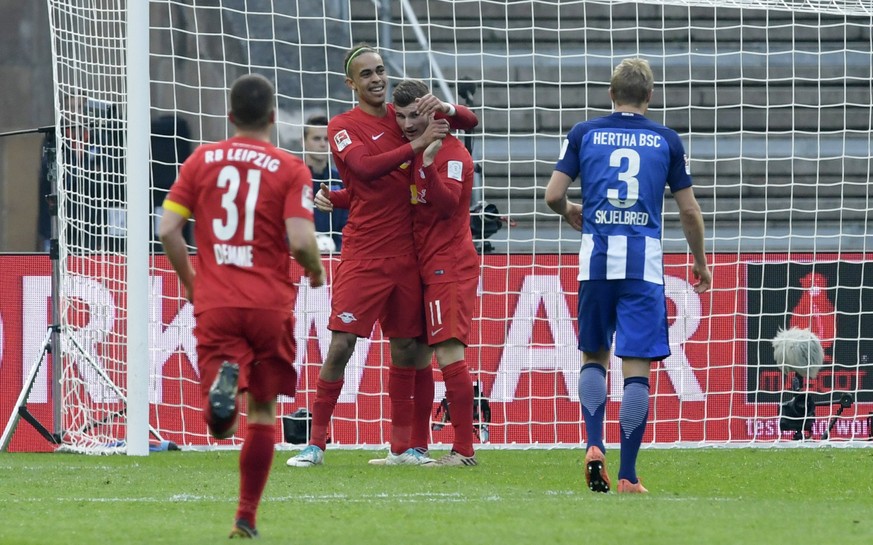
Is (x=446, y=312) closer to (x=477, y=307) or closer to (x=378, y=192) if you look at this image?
(x=378, y=192)

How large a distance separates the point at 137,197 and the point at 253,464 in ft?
12.6

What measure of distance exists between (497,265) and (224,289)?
17.8 feet

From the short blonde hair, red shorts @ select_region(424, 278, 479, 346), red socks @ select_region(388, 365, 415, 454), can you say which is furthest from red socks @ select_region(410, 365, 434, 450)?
the short blonde hair

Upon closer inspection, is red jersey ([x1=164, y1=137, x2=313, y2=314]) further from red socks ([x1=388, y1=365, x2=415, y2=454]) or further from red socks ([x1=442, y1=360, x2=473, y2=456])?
red socks ([x1=388, y1=365, x2=415, y2=454])

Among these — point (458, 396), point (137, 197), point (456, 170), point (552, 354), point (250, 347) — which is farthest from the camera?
point (552, 354)

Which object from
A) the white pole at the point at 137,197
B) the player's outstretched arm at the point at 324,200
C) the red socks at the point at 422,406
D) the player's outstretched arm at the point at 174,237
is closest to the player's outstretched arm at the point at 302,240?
the player's outstretched arm at the point at 174,237

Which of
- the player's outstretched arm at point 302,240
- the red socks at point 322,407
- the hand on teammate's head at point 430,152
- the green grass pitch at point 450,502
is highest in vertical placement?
the hand on teammate's head at point 430,152

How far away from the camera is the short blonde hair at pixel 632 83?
18.6ft

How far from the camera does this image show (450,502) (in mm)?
5160

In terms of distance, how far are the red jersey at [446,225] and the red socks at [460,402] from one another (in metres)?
0.46

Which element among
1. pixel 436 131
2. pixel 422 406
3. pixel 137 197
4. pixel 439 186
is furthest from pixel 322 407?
pixel 137 197

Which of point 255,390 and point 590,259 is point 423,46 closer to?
point 590,259

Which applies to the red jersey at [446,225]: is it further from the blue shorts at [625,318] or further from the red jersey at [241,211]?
the red jersey at [241,211]

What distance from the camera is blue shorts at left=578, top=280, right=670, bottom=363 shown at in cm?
552
